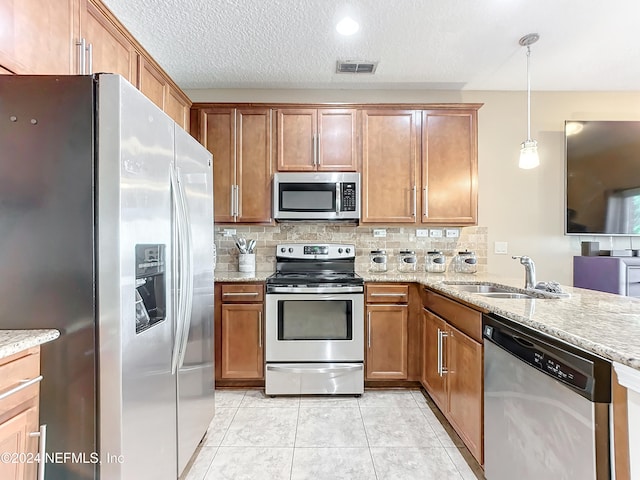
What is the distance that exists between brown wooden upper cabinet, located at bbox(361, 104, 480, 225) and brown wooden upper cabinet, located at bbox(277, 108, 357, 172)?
0.13 metres

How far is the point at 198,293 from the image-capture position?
179cm

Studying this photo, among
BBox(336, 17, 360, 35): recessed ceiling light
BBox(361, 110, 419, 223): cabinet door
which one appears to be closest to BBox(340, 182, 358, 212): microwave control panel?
BBox(361, 110, 419, 223): cabinet door

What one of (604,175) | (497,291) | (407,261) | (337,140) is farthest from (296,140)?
(604,175)

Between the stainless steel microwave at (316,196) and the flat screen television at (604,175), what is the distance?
6.75 feet

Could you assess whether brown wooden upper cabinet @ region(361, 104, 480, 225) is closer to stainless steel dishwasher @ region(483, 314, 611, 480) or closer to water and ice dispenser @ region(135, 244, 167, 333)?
stainless steel dishwasher @ region(483, 314, 611, 480)

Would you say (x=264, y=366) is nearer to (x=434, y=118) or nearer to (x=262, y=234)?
(x=262, y=234)

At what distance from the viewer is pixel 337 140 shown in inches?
117

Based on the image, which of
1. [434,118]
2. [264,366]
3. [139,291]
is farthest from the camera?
[434,118]

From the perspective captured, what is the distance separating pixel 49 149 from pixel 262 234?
215 centimetres

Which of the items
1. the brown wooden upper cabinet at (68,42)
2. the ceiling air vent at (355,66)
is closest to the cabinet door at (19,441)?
the brown wooden upper cabinet at (68,42)

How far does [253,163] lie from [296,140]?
0.42 metres

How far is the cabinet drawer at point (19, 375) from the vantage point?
0.93m

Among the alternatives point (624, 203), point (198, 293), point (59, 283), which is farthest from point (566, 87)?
point (59, 283)

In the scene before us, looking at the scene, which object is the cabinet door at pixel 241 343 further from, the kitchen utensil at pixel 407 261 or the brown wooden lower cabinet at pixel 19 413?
the brown wooden lower cabinet at pixel 19 413
